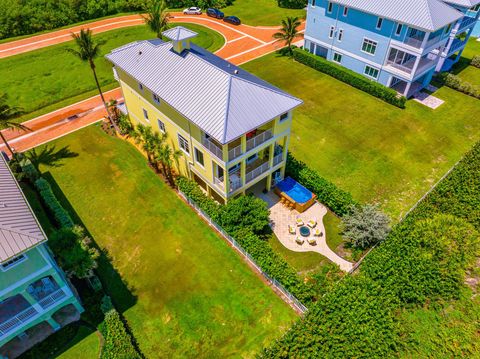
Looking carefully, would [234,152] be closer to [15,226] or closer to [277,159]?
[277,159]

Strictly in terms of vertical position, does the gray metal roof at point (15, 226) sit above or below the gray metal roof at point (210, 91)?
below

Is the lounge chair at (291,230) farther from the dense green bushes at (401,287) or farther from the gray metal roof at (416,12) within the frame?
the gray metal roof at (416,12)

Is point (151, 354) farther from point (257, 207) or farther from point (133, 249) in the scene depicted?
point (257, 207)

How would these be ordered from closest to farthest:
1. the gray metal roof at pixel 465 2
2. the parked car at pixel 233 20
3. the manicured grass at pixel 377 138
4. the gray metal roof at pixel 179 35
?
1. the gray metal roof at pixel 179 35
2. the manicured grass at pixel 377 138
3. the gray metal roof at pixel 465 2
4. the parked car at pixel 233 20

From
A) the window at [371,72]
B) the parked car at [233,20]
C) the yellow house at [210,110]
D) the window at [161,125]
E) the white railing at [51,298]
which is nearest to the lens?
the white railing at [51,298]

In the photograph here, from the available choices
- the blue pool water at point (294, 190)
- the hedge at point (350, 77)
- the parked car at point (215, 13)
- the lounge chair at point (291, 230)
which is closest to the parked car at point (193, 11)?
the parked car at point (215, 13)

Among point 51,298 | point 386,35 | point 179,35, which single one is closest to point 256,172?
point 179,35

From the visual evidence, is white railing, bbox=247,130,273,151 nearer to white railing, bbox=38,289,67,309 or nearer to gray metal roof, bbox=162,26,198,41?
gray metal roof, bbox=162,26,198,41

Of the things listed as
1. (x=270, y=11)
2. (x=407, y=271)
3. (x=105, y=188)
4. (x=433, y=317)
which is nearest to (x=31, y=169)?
(x=105, y=188)
